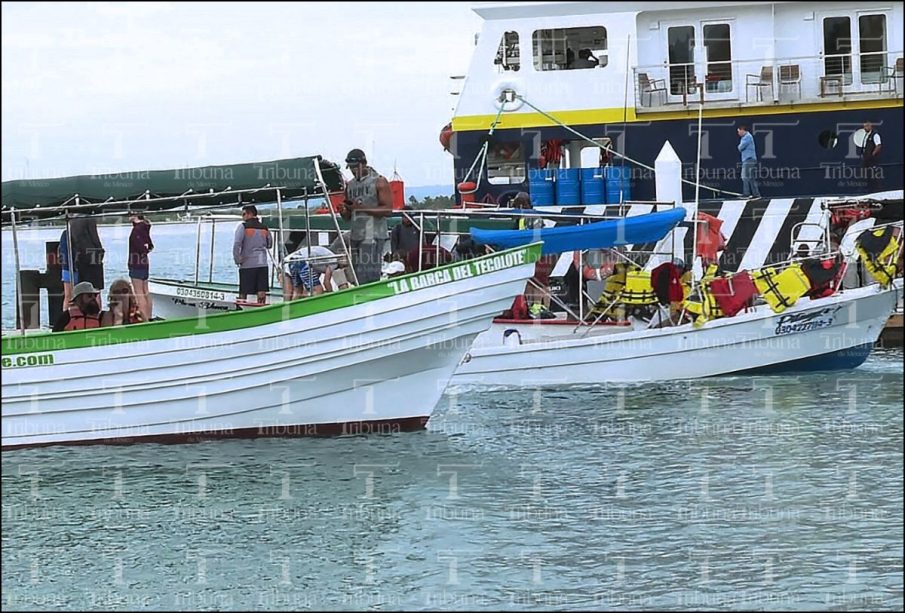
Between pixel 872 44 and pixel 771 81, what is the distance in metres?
2.04

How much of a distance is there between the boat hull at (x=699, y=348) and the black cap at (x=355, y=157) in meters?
4.44

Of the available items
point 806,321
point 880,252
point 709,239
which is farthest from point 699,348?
point 880,252

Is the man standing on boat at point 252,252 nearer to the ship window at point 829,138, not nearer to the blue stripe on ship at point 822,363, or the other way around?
the blue stripe on ship at point 822,363

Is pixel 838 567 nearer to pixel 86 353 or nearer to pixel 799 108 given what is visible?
pixel 86 353

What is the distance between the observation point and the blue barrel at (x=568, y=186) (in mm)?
22828

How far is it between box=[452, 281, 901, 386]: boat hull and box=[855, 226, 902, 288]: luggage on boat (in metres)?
0.25

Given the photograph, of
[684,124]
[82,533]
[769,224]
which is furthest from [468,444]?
[684,124]

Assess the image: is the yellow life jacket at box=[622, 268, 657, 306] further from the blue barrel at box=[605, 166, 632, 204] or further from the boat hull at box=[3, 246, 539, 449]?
the boat hull at box=[3, 246, 539, 449]

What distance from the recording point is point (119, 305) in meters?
15.6

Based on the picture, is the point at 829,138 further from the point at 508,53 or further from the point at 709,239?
the point at 508,53

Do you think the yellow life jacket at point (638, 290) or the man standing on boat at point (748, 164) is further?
the man standing on boat at point (748, 164)

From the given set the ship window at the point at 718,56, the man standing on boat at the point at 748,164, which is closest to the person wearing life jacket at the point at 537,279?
the man standing on boat at the point at 748,164

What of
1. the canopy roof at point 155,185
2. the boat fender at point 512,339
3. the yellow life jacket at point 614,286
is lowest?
the boat fender at point 512,339

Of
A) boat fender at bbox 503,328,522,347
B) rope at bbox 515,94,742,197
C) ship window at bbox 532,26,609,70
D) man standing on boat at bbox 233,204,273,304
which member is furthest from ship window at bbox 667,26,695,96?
man standing on boat at bbox 233,204,273,304
